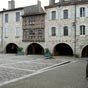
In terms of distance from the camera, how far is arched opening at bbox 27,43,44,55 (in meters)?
41.3

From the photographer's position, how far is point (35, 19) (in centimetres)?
3925

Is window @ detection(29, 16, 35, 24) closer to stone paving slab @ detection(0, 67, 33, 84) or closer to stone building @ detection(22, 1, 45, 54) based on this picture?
stone building @ detection(22, 1, 45, 54)

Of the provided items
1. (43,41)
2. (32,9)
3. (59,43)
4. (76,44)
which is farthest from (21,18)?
(76,44)

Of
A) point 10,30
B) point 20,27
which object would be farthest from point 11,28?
point 20,27

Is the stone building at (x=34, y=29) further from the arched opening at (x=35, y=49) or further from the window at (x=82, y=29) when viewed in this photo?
the window at (x=82, y=29)

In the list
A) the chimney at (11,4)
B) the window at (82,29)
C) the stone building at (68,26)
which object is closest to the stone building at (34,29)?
the stone building at (68,26)

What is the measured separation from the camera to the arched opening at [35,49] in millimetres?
41281

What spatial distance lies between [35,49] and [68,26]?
9154mm

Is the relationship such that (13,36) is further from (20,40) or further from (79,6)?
(79,6)

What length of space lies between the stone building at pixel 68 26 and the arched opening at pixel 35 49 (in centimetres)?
404

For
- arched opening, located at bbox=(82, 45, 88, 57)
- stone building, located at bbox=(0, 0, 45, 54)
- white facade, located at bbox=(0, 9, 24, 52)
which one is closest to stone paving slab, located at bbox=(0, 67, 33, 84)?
stone building, located at bbox=(0, 0, 45, 54)

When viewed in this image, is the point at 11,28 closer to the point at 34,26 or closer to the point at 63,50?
the point at 34,26

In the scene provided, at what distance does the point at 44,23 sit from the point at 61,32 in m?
3.61

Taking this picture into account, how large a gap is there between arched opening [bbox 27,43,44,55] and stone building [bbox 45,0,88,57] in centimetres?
404
